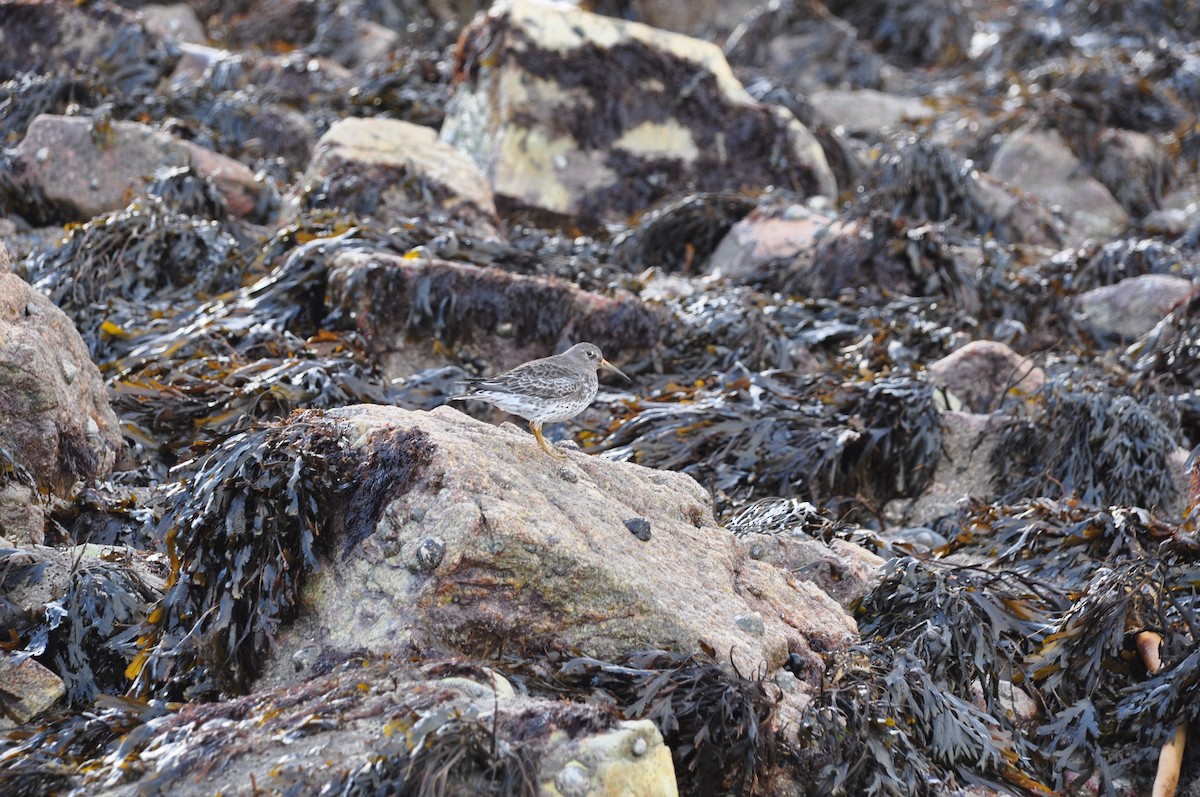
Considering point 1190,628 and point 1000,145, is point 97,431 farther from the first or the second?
point 1000,145

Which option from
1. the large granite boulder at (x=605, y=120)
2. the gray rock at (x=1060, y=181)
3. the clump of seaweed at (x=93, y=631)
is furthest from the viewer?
the gray rock at (x=1060, y=181)

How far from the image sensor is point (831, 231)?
8742 millimetres

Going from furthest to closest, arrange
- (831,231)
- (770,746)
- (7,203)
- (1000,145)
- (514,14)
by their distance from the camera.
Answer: (1000,145)
(514,14)
(831,231)
(7,203)
(770,746)

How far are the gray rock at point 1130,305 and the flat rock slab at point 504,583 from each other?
5767 millimetres

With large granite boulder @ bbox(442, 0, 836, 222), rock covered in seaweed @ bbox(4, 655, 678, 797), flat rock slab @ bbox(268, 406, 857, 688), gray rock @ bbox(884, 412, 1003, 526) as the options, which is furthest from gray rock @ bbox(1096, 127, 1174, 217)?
rock covered in seaweed @ bbox(4, 655, 678, 797)

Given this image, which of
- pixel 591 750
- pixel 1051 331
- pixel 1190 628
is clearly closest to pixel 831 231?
pixel 1051 331

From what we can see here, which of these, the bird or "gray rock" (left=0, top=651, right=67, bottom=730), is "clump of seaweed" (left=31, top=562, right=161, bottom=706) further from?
the bird

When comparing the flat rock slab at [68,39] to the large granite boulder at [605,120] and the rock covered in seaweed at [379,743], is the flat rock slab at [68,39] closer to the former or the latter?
the large granite boulder at [605,120]

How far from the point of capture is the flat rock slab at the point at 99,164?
825 centimetres

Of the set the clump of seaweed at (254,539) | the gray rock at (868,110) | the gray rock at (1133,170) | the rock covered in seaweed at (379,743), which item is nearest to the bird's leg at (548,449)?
the clump of seaweed at (254,539)

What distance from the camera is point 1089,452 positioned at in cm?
608

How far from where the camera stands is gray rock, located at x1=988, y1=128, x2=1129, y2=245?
11.1 m

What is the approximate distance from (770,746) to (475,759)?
895 millimetres

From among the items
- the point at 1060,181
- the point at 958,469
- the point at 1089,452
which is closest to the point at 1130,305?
the point at 1089,452
